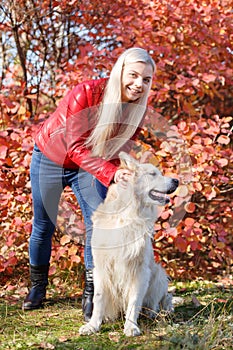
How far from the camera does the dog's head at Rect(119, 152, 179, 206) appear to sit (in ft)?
8.87

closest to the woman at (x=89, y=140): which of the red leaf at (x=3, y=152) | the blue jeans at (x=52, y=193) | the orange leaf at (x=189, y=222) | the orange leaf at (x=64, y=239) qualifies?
the blue jeans at (x=52, y=193)

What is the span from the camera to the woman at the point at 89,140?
264 centimetres

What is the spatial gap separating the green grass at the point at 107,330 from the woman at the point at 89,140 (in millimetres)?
190

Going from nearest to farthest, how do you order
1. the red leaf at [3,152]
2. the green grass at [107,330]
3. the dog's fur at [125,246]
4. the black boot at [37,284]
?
the green grass at [107,330]
the dog's fur at [125,246]
the black boot at [37,284]
the red leaf at [3,152]

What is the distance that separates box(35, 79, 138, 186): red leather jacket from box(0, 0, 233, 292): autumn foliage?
0.78 m

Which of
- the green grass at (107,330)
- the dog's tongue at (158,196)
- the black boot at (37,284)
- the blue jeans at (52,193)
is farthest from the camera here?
the black boot at (37,284)

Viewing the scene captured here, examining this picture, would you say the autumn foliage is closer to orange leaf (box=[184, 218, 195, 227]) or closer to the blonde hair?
orange leaf (box=[184, 218, 195, 227])

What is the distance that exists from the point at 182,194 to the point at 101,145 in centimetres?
120

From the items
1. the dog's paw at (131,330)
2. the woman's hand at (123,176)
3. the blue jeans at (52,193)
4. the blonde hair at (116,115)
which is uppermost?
Answer: the blonde hair at (116,115)

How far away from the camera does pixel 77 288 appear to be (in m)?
3.83

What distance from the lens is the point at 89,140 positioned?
8.86 feet

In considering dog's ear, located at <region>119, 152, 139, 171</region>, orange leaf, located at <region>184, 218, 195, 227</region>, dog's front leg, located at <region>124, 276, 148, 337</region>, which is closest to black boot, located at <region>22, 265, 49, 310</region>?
dog's front leg, located at <region>124, 276, 148, 337</region>

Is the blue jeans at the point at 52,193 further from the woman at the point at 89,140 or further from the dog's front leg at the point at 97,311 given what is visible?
the dog's front leg at the point at 97,311

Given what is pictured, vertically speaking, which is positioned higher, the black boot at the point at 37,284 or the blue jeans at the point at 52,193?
the blue jeans at the point at 52,193
